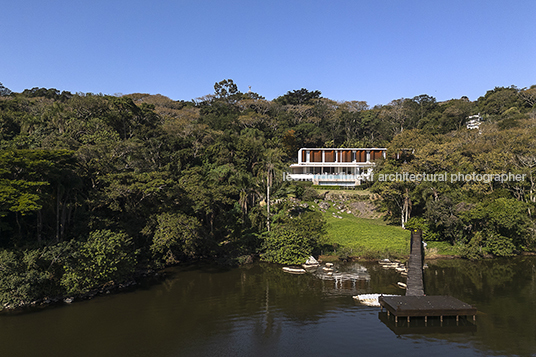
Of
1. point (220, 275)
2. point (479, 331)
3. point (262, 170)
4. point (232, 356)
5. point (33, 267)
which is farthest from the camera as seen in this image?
point (262, 170)

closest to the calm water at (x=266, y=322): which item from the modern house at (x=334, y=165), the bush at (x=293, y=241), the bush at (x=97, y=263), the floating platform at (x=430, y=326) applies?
the floating platform at (x=430, y=326)

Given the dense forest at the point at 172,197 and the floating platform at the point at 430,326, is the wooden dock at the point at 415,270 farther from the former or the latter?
the dense forest at the point at 172,197

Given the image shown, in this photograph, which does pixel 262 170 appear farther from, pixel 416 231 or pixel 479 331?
pixel 479 331

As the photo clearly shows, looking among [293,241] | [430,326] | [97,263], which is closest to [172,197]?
[97,263]

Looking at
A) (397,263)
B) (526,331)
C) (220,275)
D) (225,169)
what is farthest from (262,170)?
(526,331)

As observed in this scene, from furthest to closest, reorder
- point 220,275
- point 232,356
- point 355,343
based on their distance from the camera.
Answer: point 220,275 → point 355,343 → point 232,356
